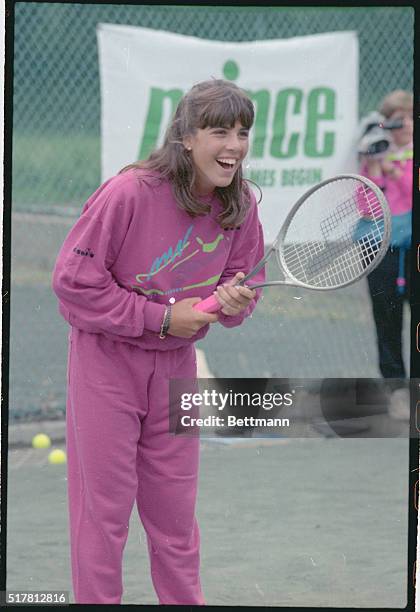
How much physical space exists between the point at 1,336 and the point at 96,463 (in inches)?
17.1

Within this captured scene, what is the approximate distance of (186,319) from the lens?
295 cm

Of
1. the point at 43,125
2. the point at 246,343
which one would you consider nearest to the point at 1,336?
the point at 43,125

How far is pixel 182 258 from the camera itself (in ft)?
9.90

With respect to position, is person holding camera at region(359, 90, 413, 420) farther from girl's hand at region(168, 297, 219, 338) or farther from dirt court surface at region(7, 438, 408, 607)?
girl's hand at region(168, 297, 219, 338)

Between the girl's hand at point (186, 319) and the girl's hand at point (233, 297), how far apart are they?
0.16 ft

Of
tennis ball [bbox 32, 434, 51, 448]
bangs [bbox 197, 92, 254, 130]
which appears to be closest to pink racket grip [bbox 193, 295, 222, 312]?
bangs [bbox 197, 92, 254, 130]

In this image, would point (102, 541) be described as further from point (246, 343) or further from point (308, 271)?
point (246, 343)

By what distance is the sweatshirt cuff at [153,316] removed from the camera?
9.68ft

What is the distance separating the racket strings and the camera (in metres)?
1.38

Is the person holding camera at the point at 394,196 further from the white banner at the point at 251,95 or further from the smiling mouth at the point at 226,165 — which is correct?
the smiling mouth at the point at 226,165

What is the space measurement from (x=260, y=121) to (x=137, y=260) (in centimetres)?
163

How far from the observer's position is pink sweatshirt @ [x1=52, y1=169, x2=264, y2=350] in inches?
115

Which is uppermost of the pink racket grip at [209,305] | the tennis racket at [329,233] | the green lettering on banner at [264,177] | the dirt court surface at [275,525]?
the green lettering on banner at [264,177]

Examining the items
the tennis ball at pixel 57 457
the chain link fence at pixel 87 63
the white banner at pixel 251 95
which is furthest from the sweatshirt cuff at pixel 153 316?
the tennis ball at pixel 57 457
